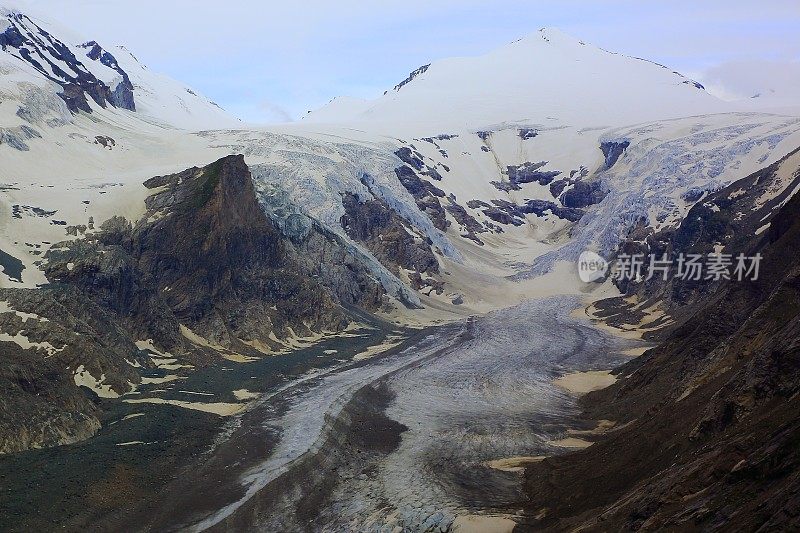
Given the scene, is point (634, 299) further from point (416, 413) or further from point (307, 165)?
point (416, 413)

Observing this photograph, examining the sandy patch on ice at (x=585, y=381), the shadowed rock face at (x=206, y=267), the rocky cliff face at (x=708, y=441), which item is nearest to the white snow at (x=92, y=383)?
the shadowed rock face at (x=206, y=267)

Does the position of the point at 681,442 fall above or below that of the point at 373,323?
above

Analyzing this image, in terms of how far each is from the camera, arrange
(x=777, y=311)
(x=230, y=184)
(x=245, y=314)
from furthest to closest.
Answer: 1. (x=230, y=184)
2. (x=245, y=314)
3. (x=777, y=311)

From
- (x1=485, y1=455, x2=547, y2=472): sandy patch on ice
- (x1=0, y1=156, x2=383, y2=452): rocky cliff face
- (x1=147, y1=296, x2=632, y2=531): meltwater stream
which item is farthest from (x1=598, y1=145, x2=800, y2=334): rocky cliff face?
(x1=485, y1=455, x2=547, y2=472): sandy patch on ice

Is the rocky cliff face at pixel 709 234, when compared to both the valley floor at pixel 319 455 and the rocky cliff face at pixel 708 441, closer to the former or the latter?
the valley floor at pixel 319 455

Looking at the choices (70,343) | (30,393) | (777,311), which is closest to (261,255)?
(70,343)

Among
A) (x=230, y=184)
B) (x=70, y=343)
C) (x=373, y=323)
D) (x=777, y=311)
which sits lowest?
(x=373, y=323)

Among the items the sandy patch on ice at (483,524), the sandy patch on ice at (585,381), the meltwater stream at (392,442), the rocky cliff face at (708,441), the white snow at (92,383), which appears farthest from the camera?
the sandy patch on ice at (585,381)

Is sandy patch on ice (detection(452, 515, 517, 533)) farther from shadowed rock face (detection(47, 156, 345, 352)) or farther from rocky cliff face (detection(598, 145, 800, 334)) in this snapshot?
rocky cliff face (detection(598, 145, 800, 334))
